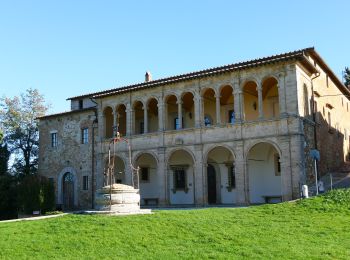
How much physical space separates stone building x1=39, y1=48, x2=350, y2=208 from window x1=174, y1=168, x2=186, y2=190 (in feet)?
0.21

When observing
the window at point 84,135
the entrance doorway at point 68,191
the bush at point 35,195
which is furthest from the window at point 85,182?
the bush at point 35,195

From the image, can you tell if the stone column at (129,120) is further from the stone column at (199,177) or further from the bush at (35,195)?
the bush at (35,195)

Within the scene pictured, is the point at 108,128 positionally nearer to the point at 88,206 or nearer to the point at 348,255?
the point at 88,206

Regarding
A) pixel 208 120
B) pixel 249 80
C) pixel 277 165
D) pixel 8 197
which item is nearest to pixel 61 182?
pixel 8 197

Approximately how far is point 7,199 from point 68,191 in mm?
4424

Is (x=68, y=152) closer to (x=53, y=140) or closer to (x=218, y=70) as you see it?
(x=53, y=140)

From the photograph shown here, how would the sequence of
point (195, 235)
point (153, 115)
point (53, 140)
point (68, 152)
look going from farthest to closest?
point (53, 140)
point (68, 152)
point (153, 115)
point (195, 235)

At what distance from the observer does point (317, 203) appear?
1559 cm

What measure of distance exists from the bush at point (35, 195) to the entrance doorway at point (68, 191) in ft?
11.7

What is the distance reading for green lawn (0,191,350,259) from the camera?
10.1 meters

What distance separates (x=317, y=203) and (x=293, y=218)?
2268mm

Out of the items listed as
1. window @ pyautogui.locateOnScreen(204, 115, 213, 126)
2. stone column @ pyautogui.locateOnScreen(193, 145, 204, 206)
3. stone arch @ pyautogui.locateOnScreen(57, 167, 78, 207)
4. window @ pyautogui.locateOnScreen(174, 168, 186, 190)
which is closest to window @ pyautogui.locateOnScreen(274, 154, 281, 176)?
stone column @ pyautogui.locateOnScreen(193, 145, 204, 206)

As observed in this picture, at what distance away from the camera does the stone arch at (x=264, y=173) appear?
25.0 meters

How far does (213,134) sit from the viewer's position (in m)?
24.7
